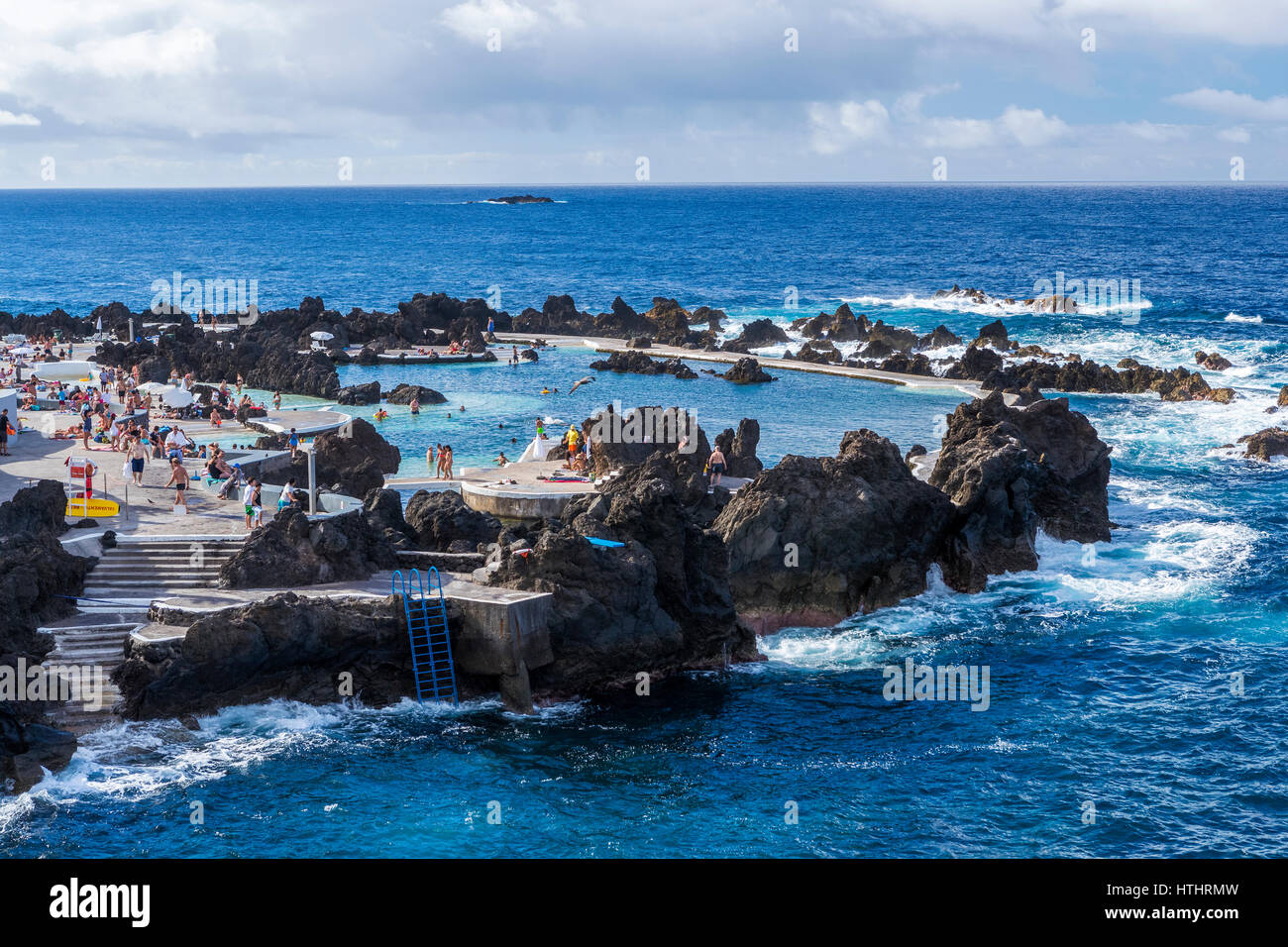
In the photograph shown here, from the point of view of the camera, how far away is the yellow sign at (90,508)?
115 ft

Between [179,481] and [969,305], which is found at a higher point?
[969,305]

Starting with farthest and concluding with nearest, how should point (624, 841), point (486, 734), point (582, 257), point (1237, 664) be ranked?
point (582, 257) → point (1237, 664) → point (486, 734) → point (624, 841)

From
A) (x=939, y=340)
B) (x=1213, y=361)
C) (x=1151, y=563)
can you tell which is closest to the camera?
(x=1151, y=563)

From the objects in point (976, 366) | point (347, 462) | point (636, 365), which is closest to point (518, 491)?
point (347, 462)

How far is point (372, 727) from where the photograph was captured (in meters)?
28.6

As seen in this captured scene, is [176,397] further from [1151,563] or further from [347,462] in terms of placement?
[1151,563]

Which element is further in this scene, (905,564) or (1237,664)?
(905,564)

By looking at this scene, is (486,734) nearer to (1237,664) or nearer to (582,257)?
(1237,664)

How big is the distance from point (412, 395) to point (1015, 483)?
1550 inches

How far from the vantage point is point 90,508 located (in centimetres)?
3538

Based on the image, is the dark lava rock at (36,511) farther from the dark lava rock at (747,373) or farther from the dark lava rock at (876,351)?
the dark lava rock at (876,351)

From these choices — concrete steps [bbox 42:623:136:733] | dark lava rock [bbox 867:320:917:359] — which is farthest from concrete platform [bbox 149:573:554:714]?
dark lava rock [bbox 867:320:917:359]
